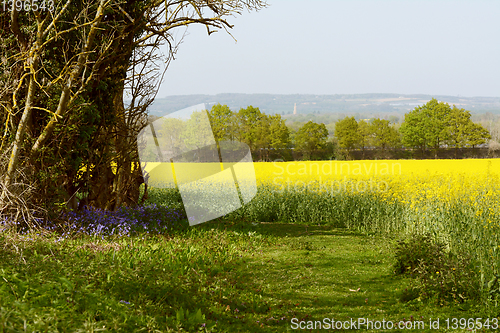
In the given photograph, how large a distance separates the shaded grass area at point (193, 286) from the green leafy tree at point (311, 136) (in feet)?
98.2

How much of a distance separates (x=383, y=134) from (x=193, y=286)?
40975 millimetres

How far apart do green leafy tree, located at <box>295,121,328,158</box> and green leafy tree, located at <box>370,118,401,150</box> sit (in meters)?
7.88

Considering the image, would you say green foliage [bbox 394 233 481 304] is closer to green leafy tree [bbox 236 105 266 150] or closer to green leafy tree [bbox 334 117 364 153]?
green leafy tree [bbox 236 105 266 150]

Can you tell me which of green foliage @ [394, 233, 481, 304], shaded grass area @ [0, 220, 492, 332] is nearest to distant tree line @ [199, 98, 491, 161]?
shaded grass area @ [0, 220, 492, 332]

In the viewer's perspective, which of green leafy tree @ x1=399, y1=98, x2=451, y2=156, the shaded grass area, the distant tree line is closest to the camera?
the shaded grass area

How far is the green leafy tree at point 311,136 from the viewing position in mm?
36781

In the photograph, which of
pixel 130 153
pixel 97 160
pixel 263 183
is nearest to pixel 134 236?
pixel 97 160

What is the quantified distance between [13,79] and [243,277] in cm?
495

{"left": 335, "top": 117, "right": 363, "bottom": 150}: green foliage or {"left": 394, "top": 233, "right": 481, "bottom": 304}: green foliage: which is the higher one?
{"left": 335, "top": 117, "right": 363, "bottom": 150}: green foliage

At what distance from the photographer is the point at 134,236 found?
21.6ft

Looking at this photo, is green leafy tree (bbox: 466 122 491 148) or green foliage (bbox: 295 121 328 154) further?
green leafy tree (bbox: 466 122 491 148)

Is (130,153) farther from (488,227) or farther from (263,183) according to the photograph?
(488,227)

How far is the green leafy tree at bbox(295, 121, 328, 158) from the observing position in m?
36.8

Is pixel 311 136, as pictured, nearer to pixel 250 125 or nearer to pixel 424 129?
pixel 250 125
